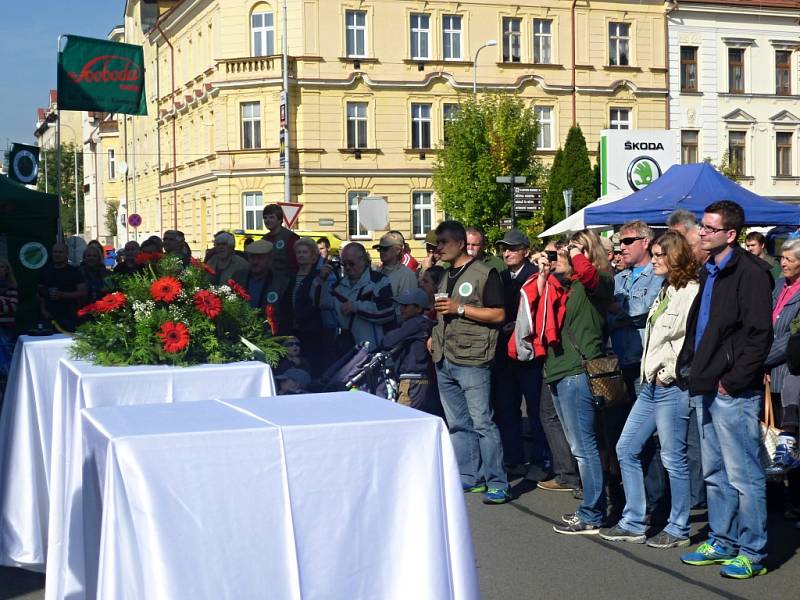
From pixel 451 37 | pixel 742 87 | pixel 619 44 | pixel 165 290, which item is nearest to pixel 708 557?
pixel 165 290

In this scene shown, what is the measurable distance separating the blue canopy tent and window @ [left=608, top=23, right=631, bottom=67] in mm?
34703

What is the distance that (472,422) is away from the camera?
29.3ft

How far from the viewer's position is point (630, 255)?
805 centimetres

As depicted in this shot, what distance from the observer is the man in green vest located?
8.44 m

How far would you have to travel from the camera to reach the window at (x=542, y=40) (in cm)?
4888

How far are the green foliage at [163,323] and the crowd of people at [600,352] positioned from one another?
52.6 inches

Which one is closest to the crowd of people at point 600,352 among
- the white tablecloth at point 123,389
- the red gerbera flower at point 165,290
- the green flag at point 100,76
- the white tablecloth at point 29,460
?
the white tablecloth at point 29,460

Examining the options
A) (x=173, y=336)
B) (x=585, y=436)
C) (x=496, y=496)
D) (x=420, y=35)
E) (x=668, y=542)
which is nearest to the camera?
(x=173, y=336)

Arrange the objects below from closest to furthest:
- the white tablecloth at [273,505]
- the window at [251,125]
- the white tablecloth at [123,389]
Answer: the white tablecloth at [273,505], the white tablecloth at [123,389], the window at [251,125]

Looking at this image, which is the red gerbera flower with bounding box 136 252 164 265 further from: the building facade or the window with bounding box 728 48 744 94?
the window with bounding box 728 48 744 94

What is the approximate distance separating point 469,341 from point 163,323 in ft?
9.17

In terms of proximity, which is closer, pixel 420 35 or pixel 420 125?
pixel 420 35

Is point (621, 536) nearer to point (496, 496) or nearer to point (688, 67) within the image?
point (496, 496)

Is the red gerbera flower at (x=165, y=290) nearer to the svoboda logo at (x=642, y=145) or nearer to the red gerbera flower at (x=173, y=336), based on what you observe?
the red gerbera flower at (x=173, y=336)
